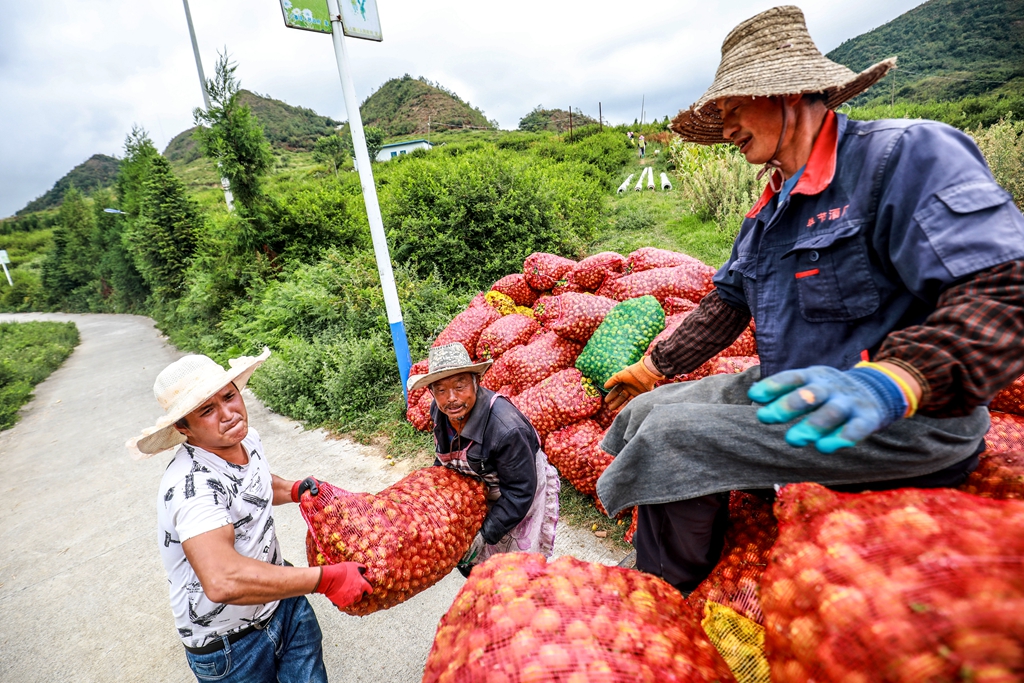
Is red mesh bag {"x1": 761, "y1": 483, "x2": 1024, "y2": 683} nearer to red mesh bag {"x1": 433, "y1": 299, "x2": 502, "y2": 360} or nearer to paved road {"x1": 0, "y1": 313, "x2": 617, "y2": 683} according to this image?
paved road {"x1": 0, "y1": 313, "x2": 617, "y2": 683}

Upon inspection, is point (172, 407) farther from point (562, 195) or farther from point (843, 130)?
point (562, 195)

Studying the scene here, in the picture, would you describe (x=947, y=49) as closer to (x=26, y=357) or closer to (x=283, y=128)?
(x=26, y=357)

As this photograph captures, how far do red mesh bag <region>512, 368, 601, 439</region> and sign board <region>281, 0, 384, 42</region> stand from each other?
3504 mm

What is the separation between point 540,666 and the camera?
0.79 meters

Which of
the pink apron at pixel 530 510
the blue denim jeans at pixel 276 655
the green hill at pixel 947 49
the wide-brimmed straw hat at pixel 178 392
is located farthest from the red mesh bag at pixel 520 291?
the green hill at pixel 947 49

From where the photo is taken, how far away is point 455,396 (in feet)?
6.75

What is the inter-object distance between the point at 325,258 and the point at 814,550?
8.98 metres

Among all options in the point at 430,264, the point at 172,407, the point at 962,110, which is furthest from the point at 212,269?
the point at 962,110

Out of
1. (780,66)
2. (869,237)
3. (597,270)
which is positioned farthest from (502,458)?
(597,270)

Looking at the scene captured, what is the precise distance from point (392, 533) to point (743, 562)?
3.75 ft

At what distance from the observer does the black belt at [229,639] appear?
1.58 m

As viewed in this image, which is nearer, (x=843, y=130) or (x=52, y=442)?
(x=843, y=130)

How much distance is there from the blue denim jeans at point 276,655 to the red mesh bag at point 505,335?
231 centimetres

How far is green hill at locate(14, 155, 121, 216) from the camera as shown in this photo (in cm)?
8012
